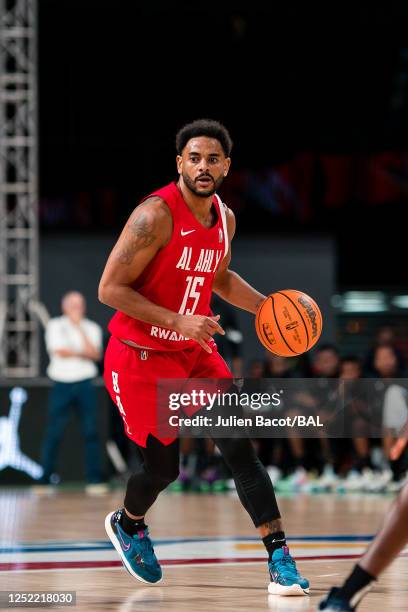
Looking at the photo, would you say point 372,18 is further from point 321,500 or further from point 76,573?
point 76,573

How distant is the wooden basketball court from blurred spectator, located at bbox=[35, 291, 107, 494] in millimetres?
1558

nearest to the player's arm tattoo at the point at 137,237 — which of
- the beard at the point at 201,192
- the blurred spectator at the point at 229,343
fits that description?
the beard at the point at 201,192

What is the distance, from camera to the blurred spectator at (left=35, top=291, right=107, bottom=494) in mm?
13398

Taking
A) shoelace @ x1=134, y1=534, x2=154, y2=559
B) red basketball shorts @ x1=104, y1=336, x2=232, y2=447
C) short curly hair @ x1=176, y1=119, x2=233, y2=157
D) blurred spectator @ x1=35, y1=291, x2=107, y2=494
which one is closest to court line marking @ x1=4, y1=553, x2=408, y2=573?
shoelace @ x1=134, y1=534, x2=154, y2=559

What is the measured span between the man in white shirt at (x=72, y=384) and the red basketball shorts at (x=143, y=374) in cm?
752

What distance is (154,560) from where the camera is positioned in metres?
6.00

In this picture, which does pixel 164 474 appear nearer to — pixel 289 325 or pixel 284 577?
pixel 284 577

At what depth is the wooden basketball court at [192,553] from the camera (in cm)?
535

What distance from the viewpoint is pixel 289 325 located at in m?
5.91

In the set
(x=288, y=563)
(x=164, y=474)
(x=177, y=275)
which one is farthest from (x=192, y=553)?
(x=177, y=275)

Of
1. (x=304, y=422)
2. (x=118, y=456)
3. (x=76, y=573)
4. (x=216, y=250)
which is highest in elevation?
(x=216, y=250)

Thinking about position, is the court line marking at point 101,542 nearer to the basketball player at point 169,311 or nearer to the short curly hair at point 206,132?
the basketball player at point 169,311

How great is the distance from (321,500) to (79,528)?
3588 millimetres

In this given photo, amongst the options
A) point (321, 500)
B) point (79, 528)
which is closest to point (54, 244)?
point (321, 500)
